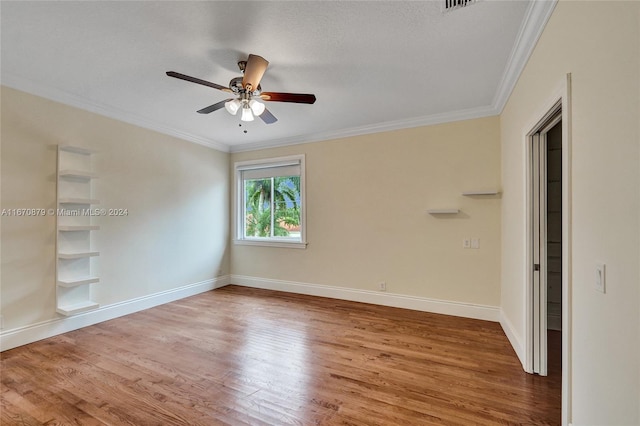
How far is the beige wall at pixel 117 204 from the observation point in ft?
9.41

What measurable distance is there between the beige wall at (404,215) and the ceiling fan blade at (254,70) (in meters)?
2.23

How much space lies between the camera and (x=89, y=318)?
3453mm

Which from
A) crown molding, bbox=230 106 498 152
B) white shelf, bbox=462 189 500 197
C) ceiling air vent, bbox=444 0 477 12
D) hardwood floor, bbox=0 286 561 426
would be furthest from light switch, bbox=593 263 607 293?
crown molding, bbox=230 106 498 152

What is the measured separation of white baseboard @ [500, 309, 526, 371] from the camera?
249 centimetres

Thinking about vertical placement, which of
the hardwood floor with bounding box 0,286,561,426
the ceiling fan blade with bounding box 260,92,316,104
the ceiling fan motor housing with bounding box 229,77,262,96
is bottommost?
the hardwood floor with bounding box 0,286,561,426

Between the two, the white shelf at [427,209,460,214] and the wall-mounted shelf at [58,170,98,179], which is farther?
the white shelf at [427,209,460,214]

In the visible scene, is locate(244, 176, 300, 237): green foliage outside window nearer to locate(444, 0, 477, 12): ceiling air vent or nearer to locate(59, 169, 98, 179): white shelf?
locate(59, 169, 98, 179): white shelf

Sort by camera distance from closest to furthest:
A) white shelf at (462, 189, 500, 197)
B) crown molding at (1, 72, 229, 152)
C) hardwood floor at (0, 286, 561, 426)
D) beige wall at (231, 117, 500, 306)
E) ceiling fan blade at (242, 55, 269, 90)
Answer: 1. hardwood floor at (0, 286, 561, 426)
2. ceiling fan blade at (242, 55, 269, 90)
3. crown molding at (1, 72, 229, 152)
4. white shelf at (462, 189, 500, 197)
5. beige wall at (231, 117, 500, 306)

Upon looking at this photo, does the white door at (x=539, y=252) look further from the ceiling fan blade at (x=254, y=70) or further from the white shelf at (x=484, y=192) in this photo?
the ceiling fan blade at (x=254, y=70)

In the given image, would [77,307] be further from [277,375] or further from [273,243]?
[273,243]

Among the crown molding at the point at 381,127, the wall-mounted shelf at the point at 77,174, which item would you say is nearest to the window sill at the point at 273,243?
the crown molding at the point at 381,127

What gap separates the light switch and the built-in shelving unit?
429 cm

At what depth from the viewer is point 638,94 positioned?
38.3 inches

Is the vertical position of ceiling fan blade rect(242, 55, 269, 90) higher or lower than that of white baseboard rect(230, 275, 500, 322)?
higher
